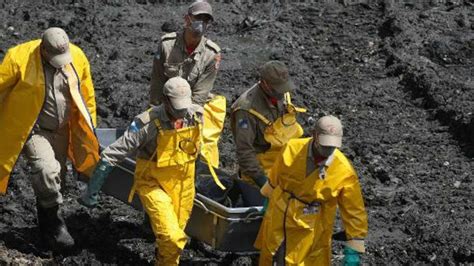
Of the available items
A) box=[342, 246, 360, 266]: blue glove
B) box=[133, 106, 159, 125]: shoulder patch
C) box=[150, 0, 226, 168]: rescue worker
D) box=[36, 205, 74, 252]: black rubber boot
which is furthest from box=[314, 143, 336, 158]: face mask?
box=[36, 205, 74, 252]: black rubber boot

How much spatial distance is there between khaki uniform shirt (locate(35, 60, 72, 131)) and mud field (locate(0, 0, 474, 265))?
1.19 m

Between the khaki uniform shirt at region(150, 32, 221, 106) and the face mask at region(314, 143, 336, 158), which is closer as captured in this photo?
the face mask at region(314, 143, 336, 158)

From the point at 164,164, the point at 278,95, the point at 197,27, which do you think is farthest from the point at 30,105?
the point at 278,95

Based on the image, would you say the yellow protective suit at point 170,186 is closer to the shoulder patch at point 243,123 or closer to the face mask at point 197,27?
the shoulder patch at point 243,123

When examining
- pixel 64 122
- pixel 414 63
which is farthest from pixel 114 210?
pixel 414 63

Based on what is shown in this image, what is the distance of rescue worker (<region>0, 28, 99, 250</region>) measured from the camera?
952cm

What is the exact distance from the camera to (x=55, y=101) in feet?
31.8

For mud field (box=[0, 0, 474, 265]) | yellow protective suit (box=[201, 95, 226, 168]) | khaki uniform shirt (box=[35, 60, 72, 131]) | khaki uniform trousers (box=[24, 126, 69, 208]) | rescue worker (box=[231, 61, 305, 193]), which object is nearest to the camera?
rescue worker (box=[231, 61, 305, 193])

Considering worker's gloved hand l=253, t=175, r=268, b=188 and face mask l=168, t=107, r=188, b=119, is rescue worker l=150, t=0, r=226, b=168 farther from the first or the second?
face mask l=168, t=107, r=188, b=119

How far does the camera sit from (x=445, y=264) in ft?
33.4

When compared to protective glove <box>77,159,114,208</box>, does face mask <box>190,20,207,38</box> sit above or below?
above

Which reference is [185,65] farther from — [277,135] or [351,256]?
[351,256]

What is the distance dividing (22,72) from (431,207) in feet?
14.1

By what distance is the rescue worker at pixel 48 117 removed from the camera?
9523mm
